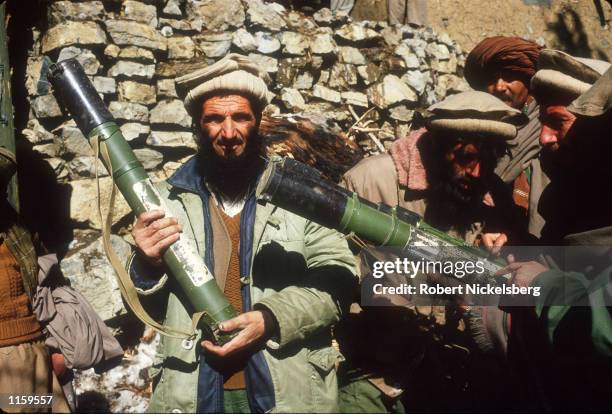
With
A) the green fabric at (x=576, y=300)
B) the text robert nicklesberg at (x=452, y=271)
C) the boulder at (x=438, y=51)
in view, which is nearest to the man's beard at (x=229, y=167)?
the text robert nicklesberg at (x=452, y=271)

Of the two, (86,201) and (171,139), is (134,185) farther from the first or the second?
(171,139)

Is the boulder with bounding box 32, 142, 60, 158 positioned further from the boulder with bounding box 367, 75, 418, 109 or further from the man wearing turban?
the man wearing turban

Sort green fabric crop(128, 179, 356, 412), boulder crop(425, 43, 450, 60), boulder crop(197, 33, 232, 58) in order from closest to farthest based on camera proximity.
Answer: green fabric crop(128, 179, 356, 412)
boulder crop(197, 33, 232, 58)
boulder crop(425, 43, 450, 60)

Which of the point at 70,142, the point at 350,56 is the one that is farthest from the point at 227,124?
the point at 350,56

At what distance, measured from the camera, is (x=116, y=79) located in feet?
13.9

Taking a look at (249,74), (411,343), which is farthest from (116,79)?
(411,343)

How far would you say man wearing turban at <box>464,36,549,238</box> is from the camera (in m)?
3.10

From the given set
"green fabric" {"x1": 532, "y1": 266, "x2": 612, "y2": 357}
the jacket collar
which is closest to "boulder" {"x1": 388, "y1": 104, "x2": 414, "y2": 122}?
the jacket collar

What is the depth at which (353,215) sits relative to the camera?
203cm

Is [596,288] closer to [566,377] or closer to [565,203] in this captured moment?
[566,377]

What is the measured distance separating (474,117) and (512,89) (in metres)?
1.70

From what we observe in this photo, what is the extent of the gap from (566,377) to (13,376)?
286 centimetres

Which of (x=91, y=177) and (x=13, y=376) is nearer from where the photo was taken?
(x=13, y=376)

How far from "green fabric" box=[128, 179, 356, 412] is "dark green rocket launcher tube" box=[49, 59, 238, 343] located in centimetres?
13
